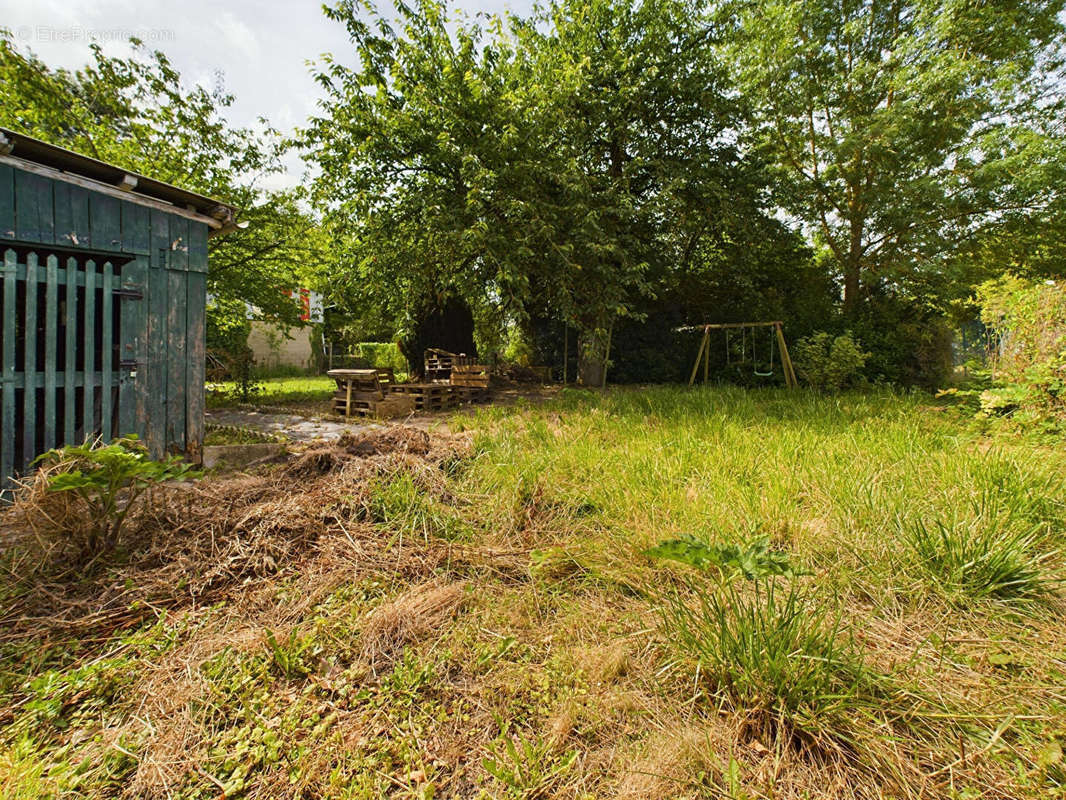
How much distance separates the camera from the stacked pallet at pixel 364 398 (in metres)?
7.82

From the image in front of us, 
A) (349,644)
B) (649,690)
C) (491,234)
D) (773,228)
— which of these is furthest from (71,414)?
(773,228)

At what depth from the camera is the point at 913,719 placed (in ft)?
4.46

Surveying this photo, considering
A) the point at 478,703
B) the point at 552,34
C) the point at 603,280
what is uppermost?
the point at 552,34

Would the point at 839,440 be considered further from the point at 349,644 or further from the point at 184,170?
the point at 184,170

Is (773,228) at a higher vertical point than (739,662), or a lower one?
higher

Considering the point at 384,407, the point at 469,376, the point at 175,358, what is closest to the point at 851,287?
the point at 469,376

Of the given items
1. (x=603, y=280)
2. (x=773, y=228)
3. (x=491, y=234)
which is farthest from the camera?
(x=773, y=228)

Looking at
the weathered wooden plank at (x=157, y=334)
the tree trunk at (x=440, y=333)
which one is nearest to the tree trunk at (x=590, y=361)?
the tree trunk at (x=440, y=333)

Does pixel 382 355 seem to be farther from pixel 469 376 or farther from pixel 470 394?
pixel 469 376

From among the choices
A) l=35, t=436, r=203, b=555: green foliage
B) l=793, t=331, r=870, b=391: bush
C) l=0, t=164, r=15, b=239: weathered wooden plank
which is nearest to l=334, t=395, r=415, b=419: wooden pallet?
l=0, t=164, r=15, b=239: weathered wooden plank

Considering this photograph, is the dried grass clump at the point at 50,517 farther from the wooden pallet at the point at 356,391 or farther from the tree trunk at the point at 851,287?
the tree trunk at the point at 851,287

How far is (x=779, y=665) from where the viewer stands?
1424mm

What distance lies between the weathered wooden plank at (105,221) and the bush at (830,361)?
10707 mm

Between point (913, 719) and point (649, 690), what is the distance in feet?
2.51
